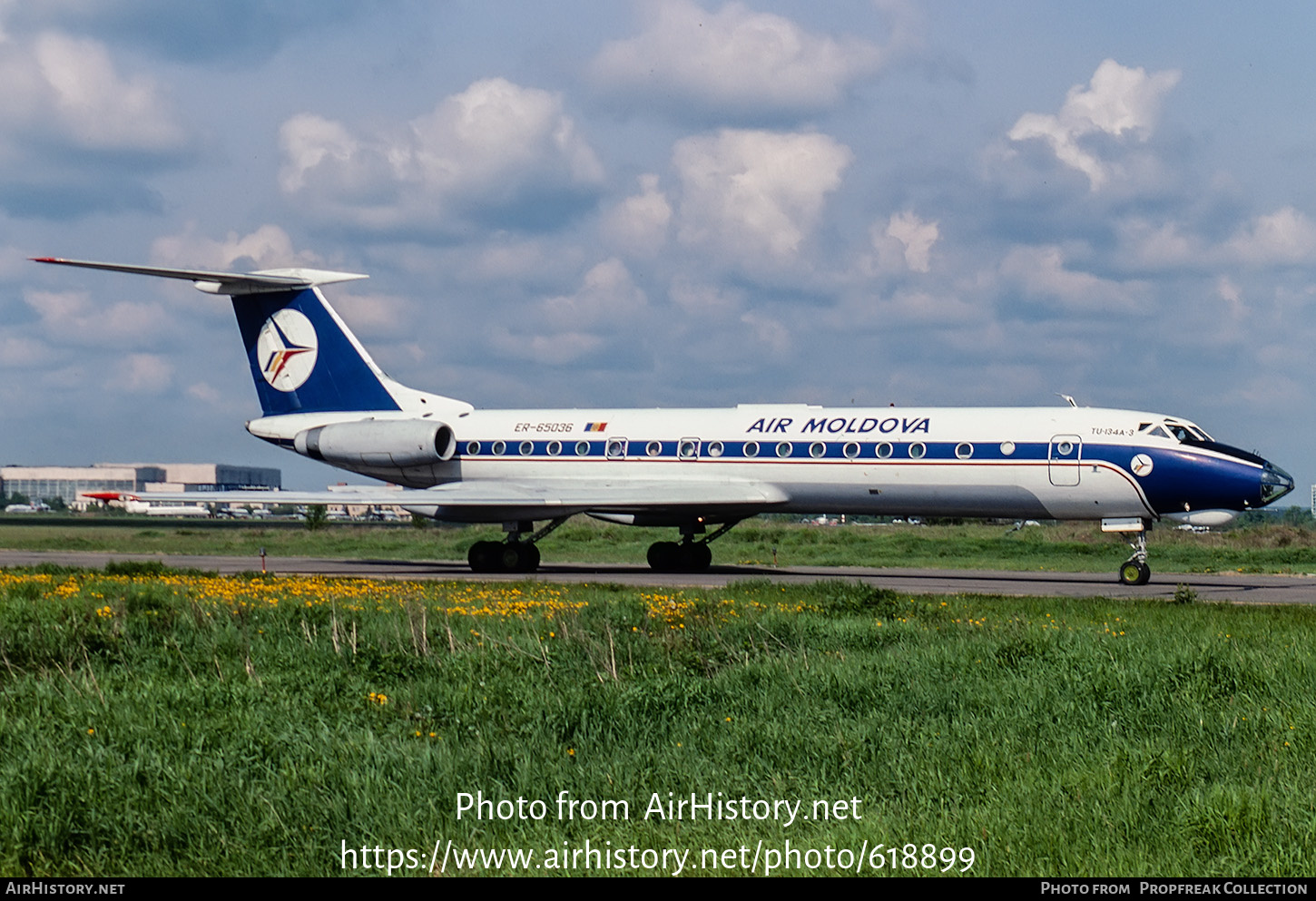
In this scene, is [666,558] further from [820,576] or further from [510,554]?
[820,576]

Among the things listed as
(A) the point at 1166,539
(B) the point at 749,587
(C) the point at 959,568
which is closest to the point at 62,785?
(B) the point at 749,587

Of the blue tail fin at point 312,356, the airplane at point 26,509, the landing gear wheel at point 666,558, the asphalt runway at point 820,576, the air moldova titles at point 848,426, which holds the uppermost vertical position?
the blue tail fin at point 312,356

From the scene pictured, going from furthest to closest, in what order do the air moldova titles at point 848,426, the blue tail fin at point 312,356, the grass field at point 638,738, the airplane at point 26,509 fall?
the airplane at point 26,509
the blue tail fin at point 312,356
the air moldova titles at point 848,426
the grass field at point 638,738

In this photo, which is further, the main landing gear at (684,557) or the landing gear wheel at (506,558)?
the main landing gear at (684,557)

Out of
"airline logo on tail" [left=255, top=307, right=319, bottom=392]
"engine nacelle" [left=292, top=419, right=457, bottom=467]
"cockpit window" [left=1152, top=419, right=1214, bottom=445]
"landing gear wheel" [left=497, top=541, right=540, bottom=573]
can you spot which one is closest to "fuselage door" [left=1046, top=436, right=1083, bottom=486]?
"cockpit window" [left=1152, top=419, right=1214, bottom=445]

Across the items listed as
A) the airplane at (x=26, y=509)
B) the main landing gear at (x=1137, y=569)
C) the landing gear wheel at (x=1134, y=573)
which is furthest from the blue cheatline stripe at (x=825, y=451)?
the airplane at (x=26, y=509)

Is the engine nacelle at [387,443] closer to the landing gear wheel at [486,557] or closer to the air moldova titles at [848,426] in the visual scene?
the landing gear wheel at [486,557]

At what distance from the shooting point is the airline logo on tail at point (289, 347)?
32.4m

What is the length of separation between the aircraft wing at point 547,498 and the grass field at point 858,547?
7.07 meters

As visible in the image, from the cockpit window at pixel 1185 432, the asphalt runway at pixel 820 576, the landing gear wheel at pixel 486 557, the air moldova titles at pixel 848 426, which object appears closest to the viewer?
the asphalt runway at pixel 820 576

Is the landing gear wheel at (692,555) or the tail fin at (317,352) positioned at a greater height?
the tail fin at (317,352)

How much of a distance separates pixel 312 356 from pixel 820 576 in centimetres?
1384

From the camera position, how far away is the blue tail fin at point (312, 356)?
32.4 m

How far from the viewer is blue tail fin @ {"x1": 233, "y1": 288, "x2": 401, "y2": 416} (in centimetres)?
3238
